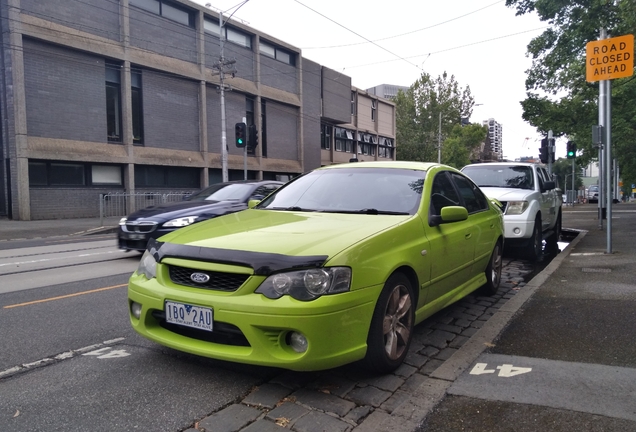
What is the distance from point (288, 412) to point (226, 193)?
744 centimetres

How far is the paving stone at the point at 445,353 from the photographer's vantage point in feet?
13.2

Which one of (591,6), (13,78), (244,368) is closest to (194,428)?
(244,368)

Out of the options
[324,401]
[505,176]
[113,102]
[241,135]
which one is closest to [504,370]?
[324,401]

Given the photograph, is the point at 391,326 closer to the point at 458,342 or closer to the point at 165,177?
the point at 458,342

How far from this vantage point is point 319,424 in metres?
2.87

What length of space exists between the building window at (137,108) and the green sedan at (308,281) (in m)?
22.3

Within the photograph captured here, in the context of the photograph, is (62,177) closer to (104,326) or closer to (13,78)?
(13,78)

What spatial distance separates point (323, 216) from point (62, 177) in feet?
68.1

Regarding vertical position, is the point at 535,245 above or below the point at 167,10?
below

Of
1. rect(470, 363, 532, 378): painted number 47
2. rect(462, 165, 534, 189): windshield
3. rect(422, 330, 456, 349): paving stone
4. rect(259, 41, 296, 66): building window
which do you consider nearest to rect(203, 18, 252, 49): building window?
rect(259, 41, 296, 66): building window

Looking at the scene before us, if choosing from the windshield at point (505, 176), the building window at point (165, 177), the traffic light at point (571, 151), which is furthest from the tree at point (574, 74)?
the building window at point (165, 177)

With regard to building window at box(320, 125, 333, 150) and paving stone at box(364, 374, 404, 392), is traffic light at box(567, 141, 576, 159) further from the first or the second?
building window at box(320, 125, 333, 150)

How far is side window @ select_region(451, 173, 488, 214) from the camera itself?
18.1ft

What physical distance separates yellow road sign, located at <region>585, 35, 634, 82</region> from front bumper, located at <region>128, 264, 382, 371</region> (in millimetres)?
7599
